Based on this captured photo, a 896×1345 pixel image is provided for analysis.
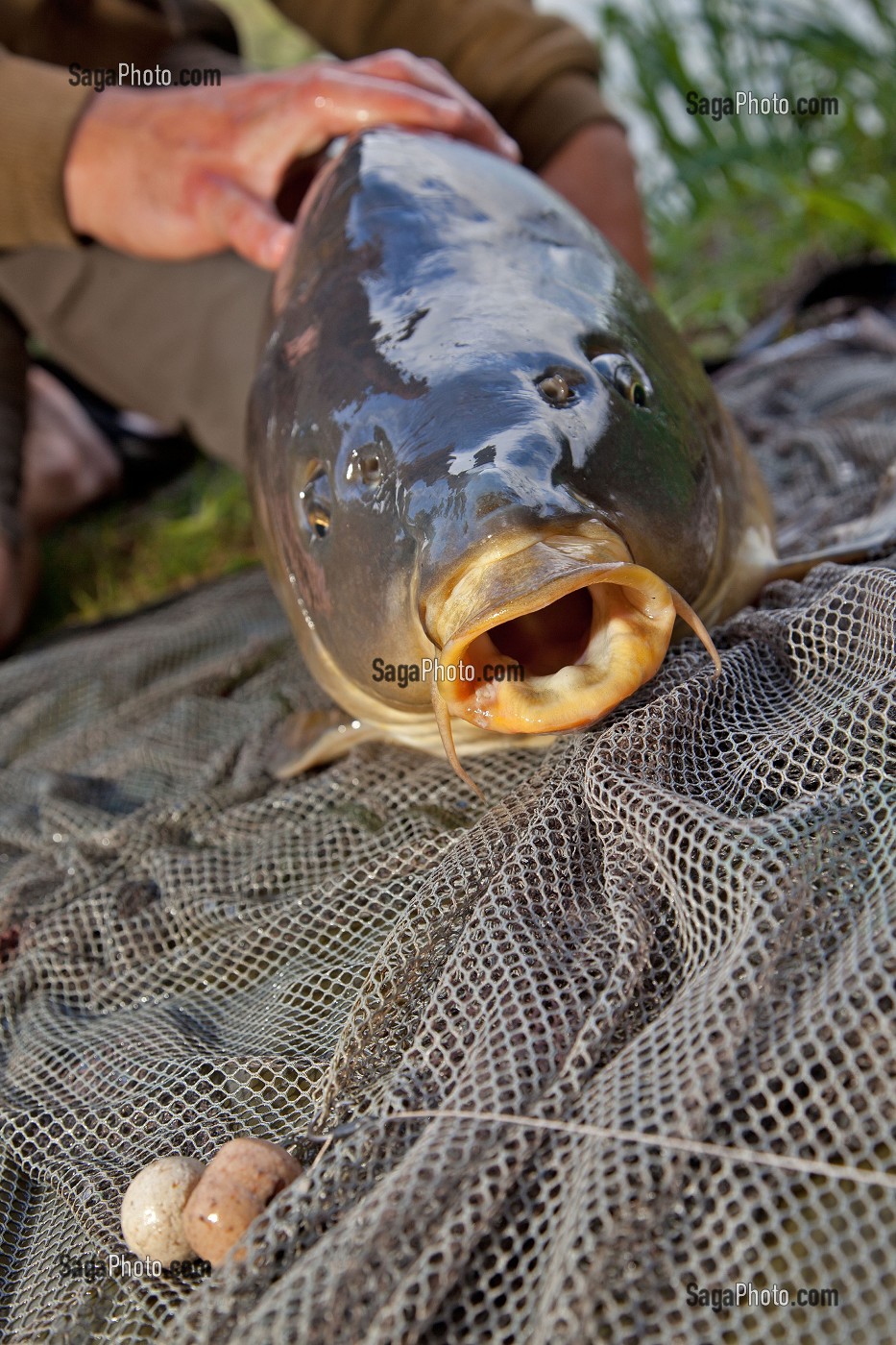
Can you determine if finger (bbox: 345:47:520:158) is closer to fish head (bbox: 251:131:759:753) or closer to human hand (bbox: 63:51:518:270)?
human hand (bbox: 63:51:518:270)

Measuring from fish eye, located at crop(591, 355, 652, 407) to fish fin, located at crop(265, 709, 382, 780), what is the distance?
539mm

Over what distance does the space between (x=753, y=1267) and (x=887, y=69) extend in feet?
13.8

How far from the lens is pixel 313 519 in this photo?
1.38 m

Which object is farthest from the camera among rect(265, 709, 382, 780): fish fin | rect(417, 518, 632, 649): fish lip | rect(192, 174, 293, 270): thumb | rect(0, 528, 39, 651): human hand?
rect(0, 528, 39, 651): human hand

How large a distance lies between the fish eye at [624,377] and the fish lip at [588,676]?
345 mm

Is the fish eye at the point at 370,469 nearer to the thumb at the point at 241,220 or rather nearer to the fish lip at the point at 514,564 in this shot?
the fish lip at the point at 514,564

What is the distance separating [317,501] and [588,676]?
0.53 meters

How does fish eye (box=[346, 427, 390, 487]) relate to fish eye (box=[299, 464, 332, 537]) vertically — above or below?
above

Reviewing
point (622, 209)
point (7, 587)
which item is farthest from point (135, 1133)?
point (622, 209)

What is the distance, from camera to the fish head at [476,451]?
0.99 metres

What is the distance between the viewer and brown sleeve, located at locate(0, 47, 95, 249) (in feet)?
7.44

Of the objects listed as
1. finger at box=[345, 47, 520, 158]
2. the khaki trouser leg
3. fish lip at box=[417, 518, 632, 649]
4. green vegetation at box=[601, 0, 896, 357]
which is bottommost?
the khaki trouser leg

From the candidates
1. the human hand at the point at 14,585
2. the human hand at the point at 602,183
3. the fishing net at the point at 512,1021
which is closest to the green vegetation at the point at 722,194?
the human hand at the point at 14,585

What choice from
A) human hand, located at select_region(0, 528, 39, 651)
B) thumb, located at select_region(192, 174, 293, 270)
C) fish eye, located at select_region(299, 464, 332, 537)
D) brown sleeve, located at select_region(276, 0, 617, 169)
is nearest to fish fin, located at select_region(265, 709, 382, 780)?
fish eye, located at select_region(299, 464, 332, 537)
